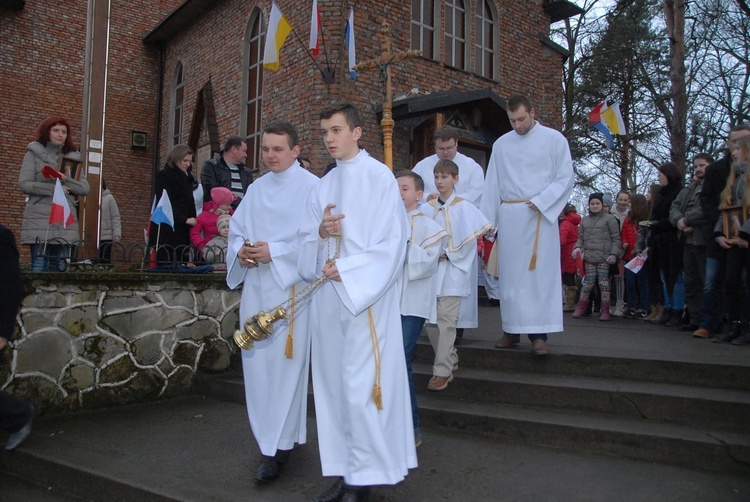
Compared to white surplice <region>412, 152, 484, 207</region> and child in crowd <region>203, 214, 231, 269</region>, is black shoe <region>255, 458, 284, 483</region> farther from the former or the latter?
white surplice <region>412, 152, 484, 207</region>

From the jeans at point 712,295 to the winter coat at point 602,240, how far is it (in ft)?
6.47

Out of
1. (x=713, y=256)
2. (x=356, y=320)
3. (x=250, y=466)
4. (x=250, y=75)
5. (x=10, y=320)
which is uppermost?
(x=250, y=75)

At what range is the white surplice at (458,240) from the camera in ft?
17.3

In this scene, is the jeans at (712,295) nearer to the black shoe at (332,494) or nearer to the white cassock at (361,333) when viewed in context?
the white cassock at (361,333)

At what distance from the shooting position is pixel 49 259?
5973mm

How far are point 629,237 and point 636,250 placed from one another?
1.62 feet

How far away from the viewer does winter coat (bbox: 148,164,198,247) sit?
277 inches

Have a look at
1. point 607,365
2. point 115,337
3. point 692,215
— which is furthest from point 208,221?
point 692,215

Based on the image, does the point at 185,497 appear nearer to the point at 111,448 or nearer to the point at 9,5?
the point at 111,448

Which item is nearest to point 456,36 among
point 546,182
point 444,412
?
point 546,182

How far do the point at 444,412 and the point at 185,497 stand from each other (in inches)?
77.8

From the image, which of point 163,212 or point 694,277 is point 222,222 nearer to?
point 163,212

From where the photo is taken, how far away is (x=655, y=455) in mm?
3963

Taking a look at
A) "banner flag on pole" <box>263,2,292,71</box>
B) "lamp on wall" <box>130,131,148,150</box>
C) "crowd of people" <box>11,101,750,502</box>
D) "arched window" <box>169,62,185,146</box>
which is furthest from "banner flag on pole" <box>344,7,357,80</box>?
"lamp on wall" <box>130,131,148,150</box>
